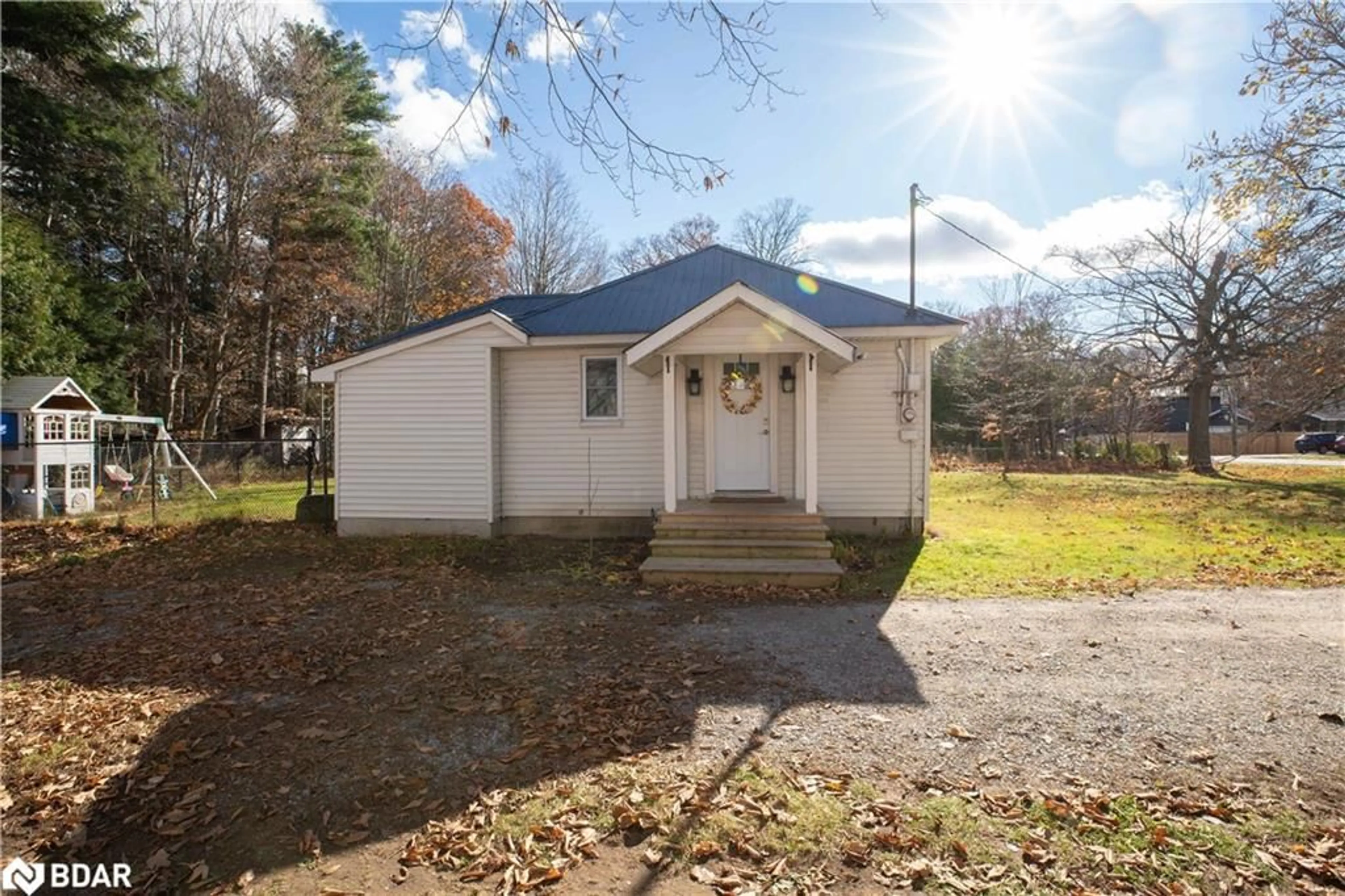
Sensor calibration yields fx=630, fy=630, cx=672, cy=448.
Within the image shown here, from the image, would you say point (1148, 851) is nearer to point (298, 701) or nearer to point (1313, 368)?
point (298, 701)

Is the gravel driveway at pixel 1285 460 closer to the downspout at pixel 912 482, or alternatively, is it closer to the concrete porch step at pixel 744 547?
the downspout at pixel 912 482

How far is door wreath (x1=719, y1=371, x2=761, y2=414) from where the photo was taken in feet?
32.4

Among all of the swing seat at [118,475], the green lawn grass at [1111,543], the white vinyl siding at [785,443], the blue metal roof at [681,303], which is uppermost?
the blue metal roof at [681,303]

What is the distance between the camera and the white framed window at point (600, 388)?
10.4 meters

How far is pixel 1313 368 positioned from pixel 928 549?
7990 millimetres

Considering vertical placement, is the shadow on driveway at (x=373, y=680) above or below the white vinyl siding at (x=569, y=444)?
below

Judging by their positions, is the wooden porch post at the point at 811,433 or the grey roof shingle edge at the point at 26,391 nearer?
the wooden porch post at the point at 811,433

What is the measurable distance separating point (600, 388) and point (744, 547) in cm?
392

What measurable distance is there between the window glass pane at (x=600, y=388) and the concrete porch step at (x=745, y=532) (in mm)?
2735

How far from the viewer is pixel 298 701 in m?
4.27

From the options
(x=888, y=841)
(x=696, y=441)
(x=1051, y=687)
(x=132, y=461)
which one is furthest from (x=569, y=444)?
(x=132, y=461)

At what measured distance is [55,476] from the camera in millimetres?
12820

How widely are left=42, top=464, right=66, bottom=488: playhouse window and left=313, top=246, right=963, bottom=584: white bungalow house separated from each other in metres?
6.88

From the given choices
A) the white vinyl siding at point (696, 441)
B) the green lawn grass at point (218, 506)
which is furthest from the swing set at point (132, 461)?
the white vinyl siding at point (696, 441)
